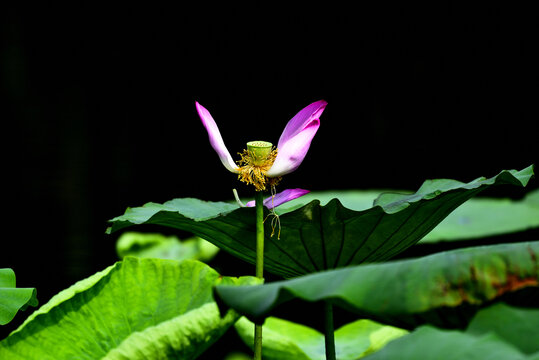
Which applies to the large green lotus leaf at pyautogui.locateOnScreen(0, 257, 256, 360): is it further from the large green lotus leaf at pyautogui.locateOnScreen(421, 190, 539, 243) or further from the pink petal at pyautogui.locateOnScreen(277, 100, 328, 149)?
the large green lotus leaf at pyautogui.locateOnScreen(421, 190, 539, 243)

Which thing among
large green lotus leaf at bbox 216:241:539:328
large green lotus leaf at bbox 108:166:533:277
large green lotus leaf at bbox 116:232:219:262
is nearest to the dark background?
large green lotus leaf at bbox 116:232:219:262

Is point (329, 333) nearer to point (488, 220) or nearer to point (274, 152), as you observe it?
point (274, 152)

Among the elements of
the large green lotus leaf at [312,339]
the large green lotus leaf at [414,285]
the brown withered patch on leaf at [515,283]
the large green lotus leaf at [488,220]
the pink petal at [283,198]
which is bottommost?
the large green lotus leaf at [488,220]

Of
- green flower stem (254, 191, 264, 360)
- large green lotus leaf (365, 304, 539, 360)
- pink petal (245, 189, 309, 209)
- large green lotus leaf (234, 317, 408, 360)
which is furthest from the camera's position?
large green lotus leaf (234, 317, 408, 360)

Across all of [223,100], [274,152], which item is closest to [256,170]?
[274,152]

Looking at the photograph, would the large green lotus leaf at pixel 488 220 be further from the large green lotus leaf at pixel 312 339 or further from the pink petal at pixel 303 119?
the pink petal at pixel 303 119

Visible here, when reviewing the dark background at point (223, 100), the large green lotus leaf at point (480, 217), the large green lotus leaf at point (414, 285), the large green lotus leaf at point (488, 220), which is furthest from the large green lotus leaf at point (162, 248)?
the large green lotus leaf at point (414, 285)
